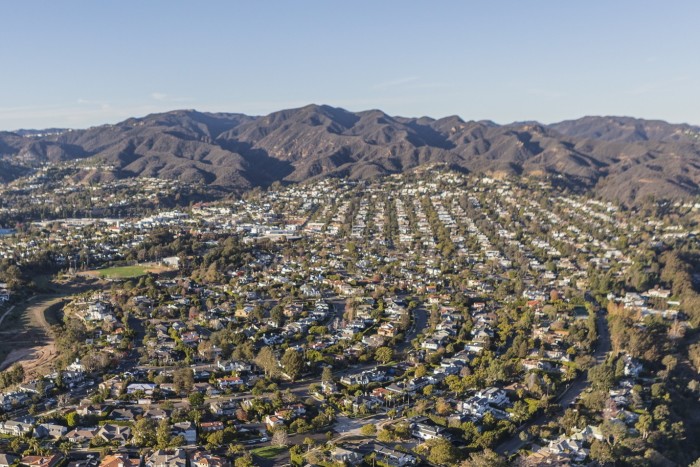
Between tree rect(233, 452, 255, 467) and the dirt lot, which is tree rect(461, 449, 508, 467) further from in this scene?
the dirt lot

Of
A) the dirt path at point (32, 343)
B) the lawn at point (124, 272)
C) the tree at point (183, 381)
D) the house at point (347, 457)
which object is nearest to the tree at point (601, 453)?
the house at point (347, 457)

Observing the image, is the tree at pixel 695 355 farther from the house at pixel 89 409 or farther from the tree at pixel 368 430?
the house at pixel 89 409

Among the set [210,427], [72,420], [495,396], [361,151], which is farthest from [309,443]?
[361,151]

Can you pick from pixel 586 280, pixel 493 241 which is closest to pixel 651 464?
pixel 586 280

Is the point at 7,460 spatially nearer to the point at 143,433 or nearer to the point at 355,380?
the point at 143,433

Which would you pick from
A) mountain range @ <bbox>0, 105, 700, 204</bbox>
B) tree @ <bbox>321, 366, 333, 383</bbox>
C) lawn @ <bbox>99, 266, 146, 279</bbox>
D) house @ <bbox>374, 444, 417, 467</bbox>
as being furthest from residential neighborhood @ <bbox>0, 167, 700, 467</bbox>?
mountain range @ <bbox>0, 105, 700, 204</bbox>
